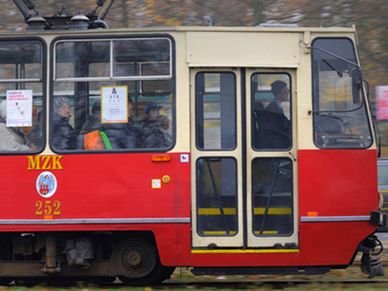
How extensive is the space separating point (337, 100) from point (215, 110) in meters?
1.41

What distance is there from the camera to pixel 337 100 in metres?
9.91

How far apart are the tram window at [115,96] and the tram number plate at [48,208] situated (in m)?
0.62

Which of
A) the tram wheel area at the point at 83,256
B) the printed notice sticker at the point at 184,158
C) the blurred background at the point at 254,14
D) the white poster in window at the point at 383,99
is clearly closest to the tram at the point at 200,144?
the printed notice sticker at the point at 184,158

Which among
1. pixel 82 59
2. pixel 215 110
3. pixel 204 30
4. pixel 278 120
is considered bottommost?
pixel 278 120

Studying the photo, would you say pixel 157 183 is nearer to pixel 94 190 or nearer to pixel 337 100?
pixel 94 190

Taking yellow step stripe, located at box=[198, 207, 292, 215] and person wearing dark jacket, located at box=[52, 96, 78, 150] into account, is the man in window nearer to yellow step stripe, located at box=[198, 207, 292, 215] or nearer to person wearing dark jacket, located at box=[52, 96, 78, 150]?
yellow step stripe, located at box=[198, 207, 292, 215]

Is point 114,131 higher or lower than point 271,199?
higher

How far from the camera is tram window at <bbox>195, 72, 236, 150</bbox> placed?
9812mm

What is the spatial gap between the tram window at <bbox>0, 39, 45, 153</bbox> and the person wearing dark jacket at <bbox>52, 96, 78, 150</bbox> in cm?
16

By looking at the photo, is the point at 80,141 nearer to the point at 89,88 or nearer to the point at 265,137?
the point at 89,88

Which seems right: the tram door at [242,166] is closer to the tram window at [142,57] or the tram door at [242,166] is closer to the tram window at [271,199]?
the tram window at [271,199]

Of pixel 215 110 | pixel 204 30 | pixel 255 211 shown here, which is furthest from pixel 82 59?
pixel 255 211

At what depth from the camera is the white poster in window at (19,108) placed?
32.5 ft

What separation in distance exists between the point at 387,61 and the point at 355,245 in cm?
1463
